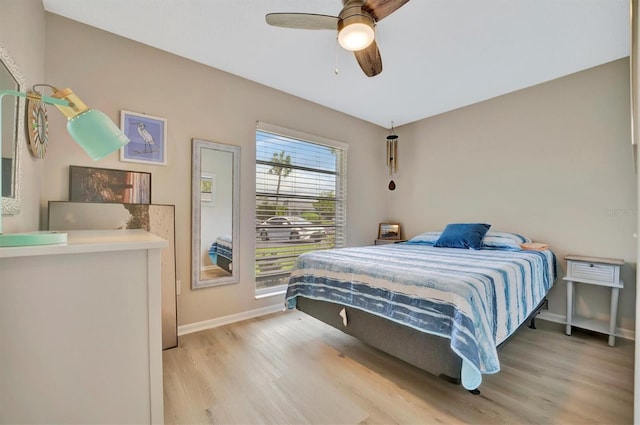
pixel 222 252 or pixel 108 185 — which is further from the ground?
pixel 108 185

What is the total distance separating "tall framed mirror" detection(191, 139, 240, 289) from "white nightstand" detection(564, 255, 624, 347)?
3273 mm

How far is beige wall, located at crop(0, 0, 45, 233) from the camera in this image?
139 centimetres

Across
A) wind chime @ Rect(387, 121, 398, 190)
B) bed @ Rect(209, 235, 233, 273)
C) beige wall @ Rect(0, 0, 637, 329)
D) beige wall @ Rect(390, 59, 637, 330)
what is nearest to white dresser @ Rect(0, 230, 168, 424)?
beige wall @ Rect(0, 0, 637, 329)

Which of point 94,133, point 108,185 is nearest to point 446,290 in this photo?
point 94,133

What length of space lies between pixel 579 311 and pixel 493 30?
285 centimetres

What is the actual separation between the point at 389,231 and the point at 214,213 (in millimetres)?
2676

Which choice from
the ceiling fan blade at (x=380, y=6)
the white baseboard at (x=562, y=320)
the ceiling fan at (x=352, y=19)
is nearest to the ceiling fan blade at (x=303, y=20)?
the ceiling fan at (x=352, y=19)

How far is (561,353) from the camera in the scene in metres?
2.33

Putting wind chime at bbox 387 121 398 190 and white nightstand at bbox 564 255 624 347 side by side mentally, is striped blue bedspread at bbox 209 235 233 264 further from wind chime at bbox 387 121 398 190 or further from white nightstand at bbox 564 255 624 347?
white nightstand at bbox 564 255 624 347

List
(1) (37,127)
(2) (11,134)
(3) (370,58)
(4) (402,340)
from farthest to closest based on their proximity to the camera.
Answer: (3) (370,58) → (4) (402,340) → (1) (37,127) → (2) (11,134)

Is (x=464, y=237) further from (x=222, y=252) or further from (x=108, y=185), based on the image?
(x=108, y=185)

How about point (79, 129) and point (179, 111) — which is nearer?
point (79, 129)

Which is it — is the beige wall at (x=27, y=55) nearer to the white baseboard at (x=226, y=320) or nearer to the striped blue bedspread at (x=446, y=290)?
the white baseboard at (x=226, y=320)

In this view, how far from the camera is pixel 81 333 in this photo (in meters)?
0.91
